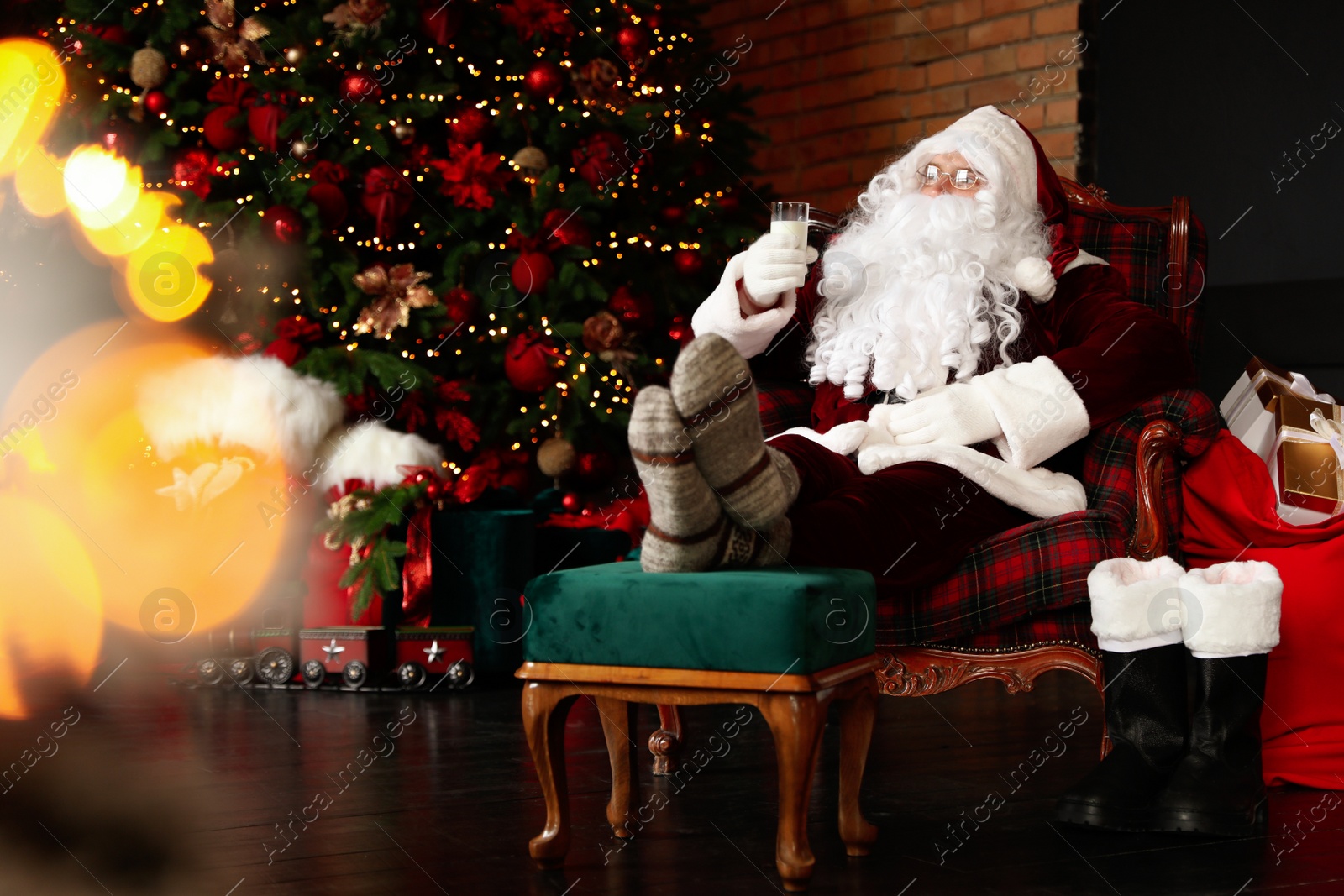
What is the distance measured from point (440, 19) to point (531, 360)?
3.30 ft

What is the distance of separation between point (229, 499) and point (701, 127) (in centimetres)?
176

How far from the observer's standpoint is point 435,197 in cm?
371

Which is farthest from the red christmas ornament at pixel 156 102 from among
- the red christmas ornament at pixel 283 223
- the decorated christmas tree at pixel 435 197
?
the red christmas ornament at pixel 283 223

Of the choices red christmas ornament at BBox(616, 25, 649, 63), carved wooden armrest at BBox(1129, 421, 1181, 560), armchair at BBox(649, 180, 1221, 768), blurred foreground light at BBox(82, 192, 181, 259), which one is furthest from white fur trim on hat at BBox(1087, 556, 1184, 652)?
blurred foreground light at BBox(82, 192, 181, 259)

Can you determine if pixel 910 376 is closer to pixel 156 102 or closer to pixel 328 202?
pixel 328 202

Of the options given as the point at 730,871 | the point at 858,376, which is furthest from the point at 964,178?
the point at 730,871

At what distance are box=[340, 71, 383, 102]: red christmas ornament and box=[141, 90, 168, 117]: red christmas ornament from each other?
0.52 meters

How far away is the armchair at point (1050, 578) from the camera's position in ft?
6.98

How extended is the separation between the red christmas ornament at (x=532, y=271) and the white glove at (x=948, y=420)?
1478 millimetres

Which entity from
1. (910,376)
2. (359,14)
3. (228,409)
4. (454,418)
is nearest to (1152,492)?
(910,376)

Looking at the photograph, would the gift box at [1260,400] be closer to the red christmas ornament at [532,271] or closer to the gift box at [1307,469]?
the gift box at [1307,469]

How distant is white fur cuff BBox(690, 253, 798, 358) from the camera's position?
246cm

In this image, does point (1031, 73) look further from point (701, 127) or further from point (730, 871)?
point (730, 871)

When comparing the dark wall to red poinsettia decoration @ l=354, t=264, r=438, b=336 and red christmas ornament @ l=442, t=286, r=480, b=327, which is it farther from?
red poinsettia decoration @ l=354, t=264, r=438, b=336
